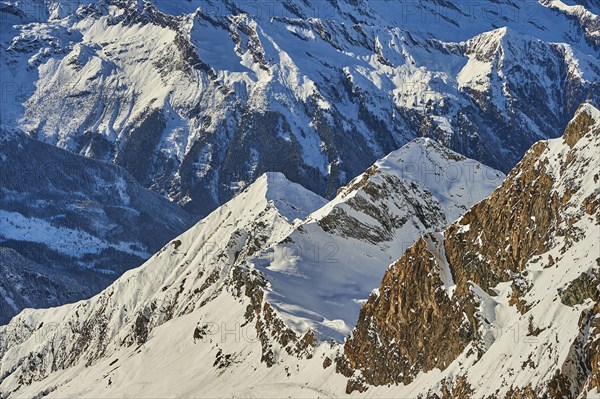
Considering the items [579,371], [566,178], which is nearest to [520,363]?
[579,371]

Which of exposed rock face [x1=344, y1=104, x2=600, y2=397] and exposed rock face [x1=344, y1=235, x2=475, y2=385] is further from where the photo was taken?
exposed rock face [x1=344, y1=235, x2=475, y2=385]

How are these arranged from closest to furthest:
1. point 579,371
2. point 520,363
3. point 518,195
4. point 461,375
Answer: point 579,371, point 520,363, point 461,375, point 518,195

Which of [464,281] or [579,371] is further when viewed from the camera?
[464,281]

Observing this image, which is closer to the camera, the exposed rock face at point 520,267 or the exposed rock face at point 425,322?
the exposed rock face at point 520,267

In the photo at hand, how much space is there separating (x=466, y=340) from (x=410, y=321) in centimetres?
1720

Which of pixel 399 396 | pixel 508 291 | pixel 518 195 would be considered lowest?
pixel 399 396

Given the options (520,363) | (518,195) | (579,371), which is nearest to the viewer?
(579,371)

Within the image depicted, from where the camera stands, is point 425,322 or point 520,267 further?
point 425,322

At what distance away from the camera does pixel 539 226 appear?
179625mm

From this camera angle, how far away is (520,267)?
180m

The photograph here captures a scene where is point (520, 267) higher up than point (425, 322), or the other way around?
point (520, 267)

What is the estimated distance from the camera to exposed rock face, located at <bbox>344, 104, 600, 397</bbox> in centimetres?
15800

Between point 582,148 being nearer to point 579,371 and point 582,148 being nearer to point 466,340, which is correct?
point 466,340

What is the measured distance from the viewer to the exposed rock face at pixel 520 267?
158000 mm
